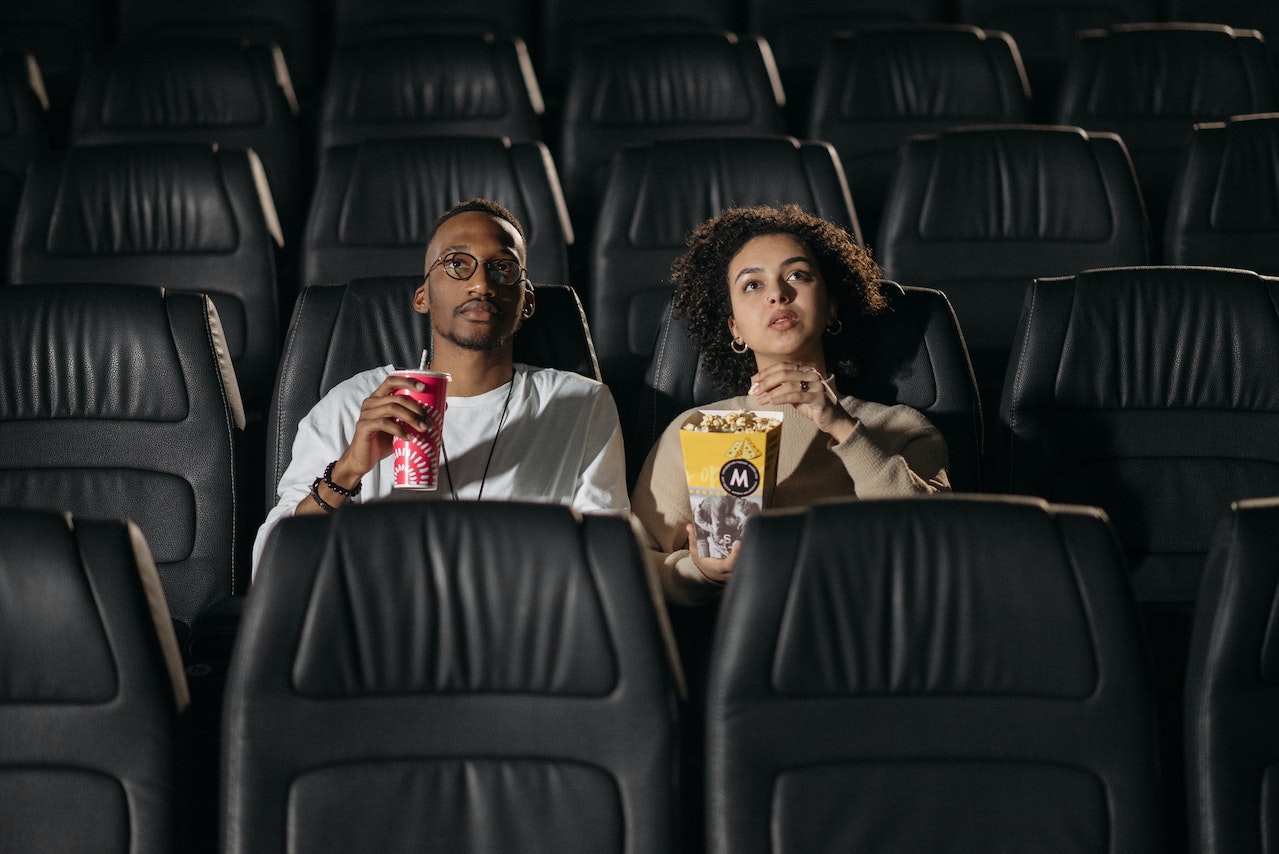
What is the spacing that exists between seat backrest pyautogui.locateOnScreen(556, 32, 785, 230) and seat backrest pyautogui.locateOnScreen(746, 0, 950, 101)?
3.28ft

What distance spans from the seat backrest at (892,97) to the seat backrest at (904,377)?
55.1 inches

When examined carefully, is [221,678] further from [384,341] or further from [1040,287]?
[1040,287]

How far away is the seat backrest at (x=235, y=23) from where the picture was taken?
446cm

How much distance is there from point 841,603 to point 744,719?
0.14 m

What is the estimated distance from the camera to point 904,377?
212 cm

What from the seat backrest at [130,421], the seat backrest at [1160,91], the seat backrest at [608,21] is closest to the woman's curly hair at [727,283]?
the seat backrest at [130,421]

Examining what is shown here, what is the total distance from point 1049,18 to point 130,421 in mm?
3695

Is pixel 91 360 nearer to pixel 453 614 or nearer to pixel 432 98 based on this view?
pixel 453 614

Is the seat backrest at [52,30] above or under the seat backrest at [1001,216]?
above

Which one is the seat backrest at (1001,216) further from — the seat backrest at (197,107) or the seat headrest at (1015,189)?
the seat backrest at (197,107)

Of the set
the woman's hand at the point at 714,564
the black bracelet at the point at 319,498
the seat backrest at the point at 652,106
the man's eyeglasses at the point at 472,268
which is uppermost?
the seat backrest at the point at 652,106

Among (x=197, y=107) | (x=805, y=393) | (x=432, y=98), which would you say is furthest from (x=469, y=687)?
(x=197, y=107)

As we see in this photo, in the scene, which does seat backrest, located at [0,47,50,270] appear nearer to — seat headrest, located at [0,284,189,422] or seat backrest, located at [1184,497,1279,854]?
seat headrest, located at [0,284,189,422]

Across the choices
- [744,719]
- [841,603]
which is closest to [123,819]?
[744,719]
